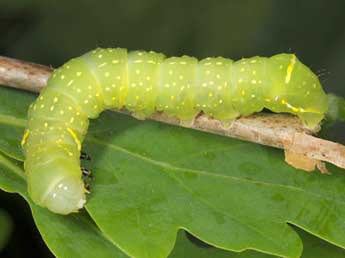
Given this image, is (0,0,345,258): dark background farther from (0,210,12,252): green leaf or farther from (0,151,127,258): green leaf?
(0,151,127,258): green leaf

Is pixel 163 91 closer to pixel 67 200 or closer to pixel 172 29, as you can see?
pixel 67 200

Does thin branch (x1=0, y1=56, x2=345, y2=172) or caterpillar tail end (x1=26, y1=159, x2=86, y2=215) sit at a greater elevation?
thin branch (x1=0, y1=56, x2=345, y2=172)

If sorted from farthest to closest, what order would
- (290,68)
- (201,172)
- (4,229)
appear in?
(4,229), (290,68), (201,172)

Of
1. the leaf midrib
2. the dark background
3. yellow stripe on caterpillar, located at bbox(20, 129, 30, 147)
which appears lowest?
the dark background

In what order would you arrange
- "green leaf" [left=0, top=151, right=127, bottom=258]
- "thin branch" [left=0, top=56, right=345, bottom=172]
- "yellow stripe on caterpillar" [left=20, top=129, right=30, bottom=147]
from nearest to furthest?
1. "green leaf" [left=0, top=151, right=127, bottom=258]
2. "thin branch" [left=0, top=56, right=345, bottom=172]
3. "yellow stripe on caterpillar" [left=20, top=129, right=30, bottom=147]

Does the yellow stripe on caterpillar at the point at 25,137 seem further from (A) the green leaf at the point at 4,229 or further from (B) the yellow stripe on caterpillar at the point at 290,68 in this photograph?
(A) the green leaf at the point at 4,229

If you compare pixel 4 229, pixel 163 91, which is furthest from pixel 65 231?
pixel 4 229

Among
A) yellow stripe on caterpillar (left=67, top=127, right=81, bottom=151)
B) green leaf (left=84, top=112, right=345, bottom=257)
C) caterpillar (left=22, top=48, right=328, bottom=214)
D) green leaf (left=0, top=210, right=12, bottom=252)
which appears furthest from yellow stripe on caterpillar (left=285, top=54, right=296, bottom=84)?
green leaf (left=0, top=210, right=12, bottom=252)
